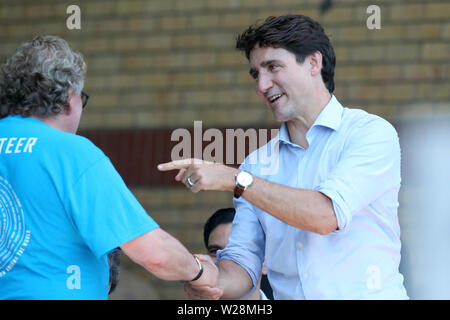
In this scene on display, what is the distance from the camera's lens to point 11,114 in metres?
2.40

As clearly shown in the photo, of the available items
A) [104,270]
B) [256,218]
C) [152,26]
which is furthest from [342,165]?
[152,26]

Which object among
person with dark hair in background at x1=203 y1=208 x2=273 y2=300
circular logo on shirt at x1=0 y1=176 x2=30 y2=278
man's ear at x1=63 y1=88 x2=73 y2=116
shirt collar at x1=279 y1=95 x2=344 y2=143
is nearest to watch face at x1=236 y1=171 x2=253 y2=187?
shirt collar at x1=279 y1=95 x2=344 y2=143

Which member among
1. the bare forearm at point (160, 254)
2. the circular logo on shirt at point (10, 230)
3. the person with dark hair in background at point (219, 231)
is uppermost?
the circular logo on shirt at point (10, 230)

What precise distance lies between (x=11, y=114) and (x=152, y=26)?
333 cm

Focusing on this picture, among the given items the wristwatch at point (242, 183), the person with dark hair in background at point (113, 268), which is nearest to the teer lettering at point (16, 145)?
the wristwatch at point (242, 183)

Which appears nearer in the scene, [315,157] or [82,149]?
[82,149]

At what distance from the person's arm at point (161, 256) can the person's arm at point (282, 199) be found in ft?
0.72

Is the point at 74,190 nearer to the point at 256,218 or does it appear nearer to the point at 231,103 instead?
the point at 256,218

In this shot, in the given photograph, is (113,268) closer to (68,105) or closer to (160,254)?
(160,254)

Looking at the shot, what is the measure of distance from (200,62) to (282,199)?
10.5ft

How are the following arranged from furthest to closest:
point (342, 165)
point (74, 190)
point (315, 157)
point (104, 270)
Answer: point (315, 157) → point (342, 165) → point (104, 270) → point (74, 190)

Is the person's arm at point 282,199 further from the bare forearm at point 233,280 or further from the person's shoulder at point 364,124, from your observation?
the bare forearm at point 233,280

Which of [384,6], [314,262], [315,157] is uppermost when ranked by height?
[384,6]

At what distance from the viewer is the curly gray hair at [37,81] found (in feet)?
7.80
